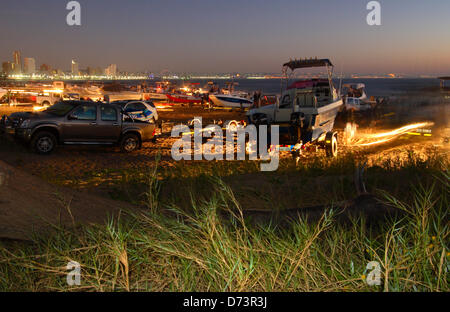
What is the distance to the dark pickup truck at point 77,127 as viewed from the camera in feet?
42.3

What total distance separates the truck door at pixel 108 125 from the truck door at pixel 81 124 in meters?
0.22

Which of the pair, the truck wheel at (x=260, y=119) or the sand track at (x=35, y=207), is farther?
the truck wheel at (x=260, y=119)

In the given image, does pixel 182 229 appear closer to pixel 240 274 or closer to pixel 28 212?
pixel 240 274

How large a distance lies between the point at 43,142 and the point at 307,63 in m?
10.4

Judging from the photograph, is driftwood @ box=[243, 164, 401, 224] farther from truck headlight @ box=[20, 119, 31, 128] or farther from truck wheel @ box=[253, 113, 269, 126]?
truck headlight @ box=[20, 119, 31, 128]

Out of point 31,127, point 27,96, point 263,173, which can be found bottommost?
point 263,173

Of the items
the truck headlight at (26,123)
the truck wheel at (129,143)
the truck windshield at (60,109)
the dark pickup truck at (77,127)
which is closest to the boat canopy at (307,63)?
the dark pickup truck at (77,127)

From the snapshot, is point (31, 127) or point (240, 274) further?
point (31, 127)

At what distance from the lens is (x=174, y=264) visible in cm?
381

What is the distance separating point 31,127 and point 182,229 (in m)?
10.1

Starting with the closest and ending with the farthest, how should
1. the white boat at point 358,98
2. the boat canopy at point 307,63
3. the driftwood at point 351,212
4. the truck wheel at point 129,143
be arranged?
the driftwood at point 351,212 < the truck wheel at point 129,143 < the boat canopy at point 307,63 < the white boat at point 358,98

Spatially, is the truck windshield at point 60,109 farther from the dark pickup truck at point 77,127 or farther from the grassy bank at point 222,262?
the grassy bank at point 222,262

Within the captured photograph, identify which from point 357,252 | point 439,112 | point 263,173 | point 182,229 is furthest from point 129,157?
point 439,112

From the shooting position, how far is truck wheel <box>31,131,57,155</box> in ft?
42.2
